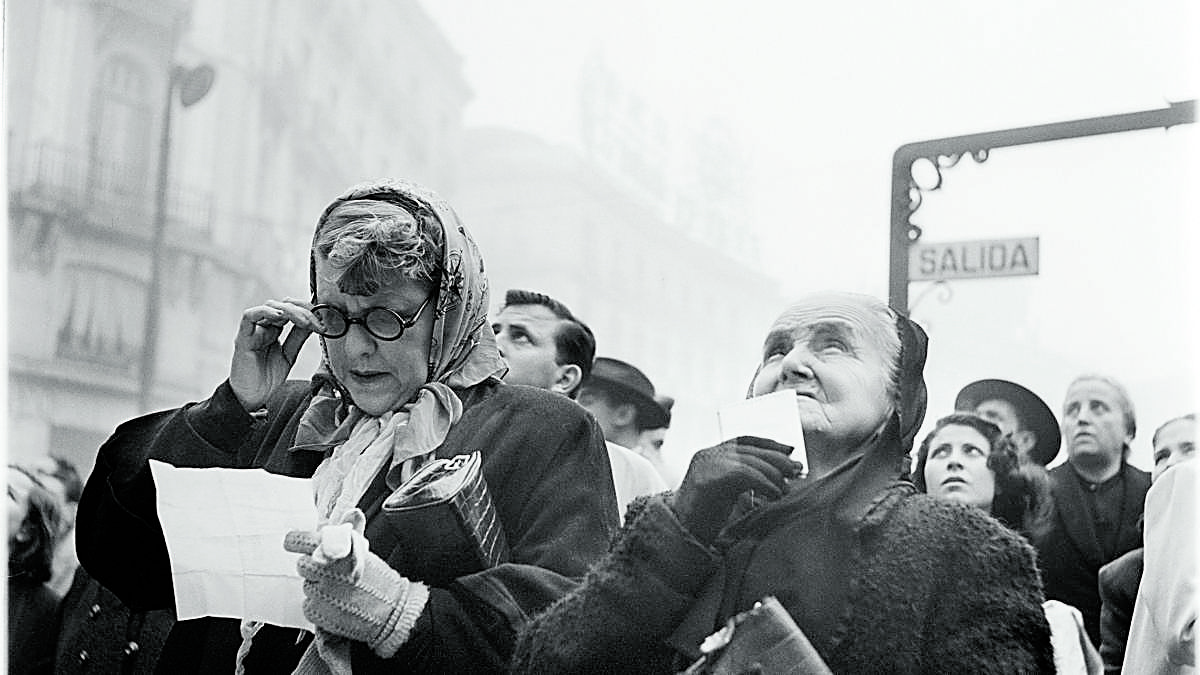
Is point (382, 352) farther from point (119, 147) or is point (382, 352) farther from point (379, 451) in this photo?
point (119, 147)

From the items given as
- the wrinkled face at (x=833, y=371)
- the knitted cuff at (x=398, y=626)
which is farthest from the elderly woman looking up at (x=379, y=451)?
the wrinkled face at (x=833, y=371)

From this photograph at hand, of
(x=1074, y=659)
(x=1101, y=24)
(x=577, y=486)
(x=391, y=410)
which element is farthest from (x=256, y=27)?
(x=1074, y=659)

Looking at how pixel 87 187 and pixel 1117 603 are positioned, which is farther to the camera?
pixel 87 187

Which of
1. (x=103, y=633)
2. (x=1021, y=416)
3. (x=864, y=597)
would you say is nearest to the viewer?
(x=864, y=597)

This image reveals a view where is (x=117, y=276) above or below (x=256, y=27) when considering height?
below

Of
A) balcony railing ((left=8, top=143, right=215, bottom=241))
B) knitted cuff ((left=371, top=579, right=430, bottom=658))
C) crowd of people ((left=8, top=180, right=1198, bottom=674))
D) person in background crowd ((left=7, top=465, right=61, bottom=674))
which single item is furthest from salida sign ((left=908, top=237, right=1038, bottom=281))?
person in background crowd ((left=7, top=465, right=61, bottom=674))

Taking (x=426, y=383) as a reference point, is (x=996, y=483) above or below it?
below

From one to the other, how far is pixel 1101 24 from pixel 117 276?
215 centimetres

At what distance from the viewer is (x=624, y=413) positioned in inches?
109

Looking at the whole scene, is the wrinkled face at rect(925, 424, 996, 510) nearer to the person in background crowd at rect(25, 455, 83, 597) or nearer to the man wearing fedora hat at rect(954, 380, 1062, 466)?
the man wearing fedora hat at rect(954, 380, 1062, 466)

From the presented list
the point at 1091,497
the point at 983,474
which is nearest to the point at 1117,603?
the point at 1091,497

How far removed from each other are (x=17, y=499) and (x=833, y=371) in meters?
2.00

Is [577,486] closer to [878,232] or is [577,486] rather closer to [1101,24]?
[878,232]

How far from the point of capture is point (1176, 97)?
7.80 ft
